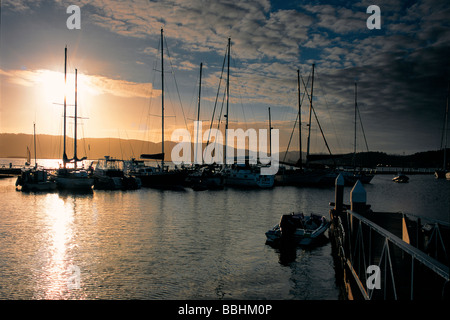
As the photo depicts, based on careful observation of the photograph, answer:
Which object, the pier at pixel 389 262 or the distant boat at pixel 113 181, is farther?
the distant boat at pixel 113 181

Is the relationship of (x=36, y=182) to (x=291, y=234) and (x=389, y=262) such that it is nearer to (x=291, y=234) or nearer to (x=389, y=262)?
(x=291, y=234)

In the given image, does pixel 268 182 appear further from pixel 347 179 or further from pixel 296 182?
pixel 347 179

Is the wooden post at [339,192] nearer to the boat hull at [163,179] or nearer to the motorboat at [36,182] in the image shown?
the boat hull at [163,179]

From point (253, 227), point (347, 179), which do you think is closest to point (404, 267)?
point (253, 227)

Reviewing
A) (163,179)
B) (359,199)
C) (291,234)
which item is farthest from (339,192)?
(163,179)

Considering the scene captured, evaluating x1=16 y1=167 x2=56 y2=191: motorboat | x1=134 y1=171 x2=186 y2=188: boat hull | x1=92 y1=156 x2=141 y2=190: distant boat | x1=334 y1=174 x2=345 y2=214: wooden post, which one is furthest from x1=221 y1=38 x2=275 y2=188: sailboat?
x1=334 y1=174 x2=345 y2=214: wooden post

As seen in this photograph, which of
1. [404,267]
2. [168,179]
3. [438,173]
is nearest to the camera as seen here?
[404,267]

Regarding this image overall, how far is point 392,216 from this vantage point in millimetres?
15078

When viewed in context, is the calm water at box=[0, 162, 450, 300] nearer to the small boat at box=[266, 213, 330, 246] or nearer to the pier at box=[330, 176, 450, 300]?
the small boat at box=[266, 213, 330, 246]

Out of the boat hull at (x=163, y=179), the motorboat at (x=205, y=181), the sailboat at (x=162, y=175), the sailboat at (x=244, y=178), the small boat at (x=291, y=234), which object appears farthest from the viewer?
the sailboat at (x=244, y=178)

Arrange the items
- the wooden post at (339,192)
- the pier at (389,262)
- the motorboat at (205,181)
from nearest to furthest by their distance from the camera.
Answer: the pier at (389,262), the wooden post at (339,192), the motorboat at (205,181)

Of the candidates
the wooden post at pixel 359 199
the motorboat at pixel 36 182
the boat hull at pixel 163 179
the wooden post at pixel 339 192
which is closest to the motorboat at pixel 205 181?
the boat hull at pixel 163 179
